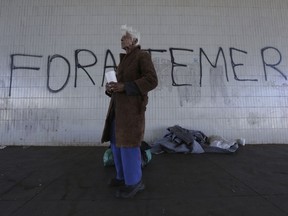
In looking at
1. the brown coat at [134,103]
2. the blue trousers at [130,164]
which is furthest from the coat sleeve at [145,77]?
the blue trousers at [130,164]

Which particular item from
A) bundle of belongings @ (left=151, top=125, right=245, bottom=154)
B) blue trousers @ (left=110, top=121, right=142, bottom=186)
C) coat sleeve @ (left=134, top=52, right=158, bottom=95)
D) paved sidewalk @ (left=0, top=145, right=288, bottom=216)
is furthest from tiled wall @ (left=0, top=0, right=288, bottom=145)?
coat sleeve @ (left=134, top=52, right=158, bottom=95)

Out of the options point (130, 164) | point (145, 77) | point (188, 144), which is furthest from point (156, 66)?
point (130, 164)

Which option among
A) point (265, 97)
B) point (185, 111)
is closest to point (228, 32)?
point (265, 97)

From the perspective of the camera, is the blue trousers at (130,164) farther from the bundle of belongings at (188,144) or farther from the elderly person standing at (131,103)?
the bundle of belongings at (188,144)

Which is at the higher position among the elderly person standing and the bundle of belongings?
the elderly person standing

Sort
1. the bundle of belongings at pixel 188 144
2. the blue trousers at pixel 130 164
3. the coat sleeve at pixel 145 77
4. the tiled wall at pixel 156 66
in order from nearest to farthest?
1. the coat sleeve at pixel 145 77
2. the blue trousers at pixel 130 164
3. the bundle of belongings at pixel 188 144
4. the tiled wall at pixel 156 66

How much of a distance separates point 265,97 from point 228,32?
162 cm

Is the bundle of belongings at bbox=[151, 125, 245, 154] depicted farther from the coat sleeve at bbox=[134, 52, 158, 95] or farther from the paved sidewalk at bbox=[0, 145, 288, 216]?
the coat sleeve at bbox=[134, 52, 158, 95]

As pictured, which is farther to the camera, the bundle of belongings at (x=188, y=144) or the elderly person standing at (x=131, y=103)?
the bundle of belongings at (x=188, y=144)

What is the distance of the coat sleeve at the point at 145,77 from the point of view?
7.90 ft

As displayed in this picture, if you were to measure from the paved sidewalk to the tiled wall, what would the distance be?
959 mm

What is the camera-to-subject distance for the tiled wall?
17.5ft

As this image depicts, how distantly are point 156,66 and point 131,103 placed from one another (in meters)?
3.16

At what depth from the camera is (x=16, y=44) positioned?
18.1ft
